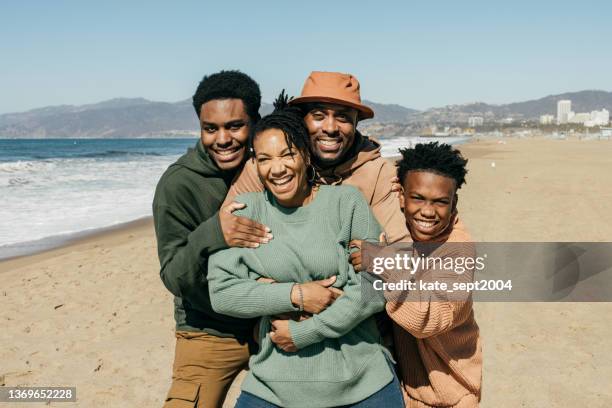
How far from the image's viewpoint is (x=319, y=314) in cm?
198

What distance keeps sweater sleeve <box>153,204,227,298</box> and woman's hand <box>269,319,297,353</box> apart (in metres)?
0.38

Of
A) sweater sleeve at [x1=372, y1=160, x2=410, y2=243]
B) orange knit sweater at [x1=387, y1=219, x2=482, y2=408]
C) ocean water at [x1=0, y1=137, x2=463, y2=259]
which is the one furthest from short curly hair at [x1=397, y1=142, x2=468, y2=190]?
ocean water at [x1=0, y1=137, x2=463, y2=259]

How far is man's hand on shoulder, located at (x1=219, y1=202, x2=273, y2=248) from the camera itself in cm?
205

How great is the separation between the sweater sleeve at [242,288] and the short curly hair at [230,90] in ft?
2.87

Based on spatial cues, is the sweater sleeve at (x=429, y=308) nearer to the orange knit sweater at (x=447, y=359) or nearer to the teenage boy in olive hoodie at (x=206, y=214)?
the orange knit sweater at (x=447, y=359)

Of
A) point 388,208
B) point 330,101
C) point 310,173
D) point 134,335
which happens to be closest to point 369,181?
point 388,208

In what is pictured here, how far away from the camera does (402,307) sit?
2.03 metres

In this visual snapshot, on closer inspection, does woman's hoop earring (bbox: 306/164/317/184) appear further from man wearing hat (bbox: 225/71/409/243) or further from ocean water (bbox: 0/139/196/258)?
ocean water (bbox: 0/139/196/258)

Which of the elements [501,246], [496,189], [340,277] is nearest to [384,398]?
[340,277]

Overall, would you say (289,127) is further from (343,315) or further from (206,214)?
(343,315)

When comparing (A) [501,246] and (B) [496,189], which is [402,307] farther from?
(B) [496,189]

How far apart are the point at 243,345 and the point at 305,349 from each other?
2.15 ft

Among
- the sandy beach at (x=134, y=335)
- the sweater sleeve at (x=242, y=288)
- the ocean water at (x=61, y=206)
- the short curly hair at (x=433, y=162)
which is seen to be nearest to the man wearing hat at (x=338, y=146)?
the short curly hair at (x=433, y=162)

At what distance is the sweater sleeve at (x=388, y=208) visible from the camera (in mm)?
2186
